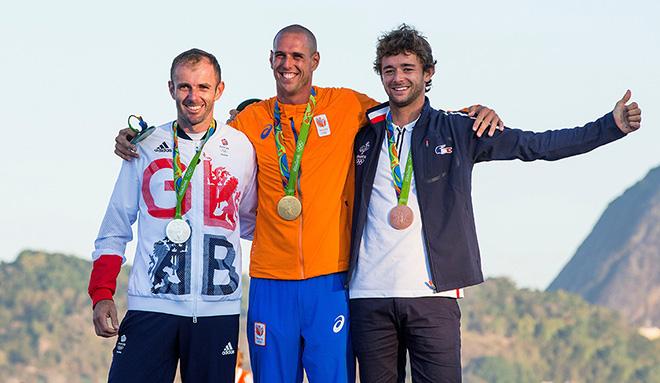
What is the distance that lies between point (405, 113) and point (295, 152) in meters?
0.67

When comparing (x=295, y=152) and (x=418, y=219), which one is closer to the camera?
(x=418, y=219)

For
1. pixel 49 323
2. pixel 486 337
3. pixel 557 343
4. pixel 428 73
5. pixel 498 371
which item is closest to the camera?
pixel 428 73

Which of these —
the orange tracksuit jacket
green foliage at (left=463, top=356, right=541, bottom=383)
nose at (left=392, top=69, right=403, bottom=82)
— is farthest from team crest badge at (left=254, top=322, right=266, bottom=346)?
green foliage at (left=463, top=356, right=541, bottom=383)

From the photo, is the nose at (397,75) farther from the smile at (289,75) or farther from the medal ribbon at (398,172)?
the smile at (289,75)

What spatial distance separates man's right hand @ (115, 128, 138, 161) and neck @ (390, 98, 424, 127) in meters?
1.51

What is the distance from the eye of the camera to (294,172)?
25.0 feet

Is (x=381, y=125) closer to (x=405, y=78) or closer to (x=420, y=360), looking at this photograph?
(x=405, y=78)

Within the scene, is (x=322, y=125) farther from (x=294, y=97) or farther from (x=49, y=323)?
(x=49, y=323)

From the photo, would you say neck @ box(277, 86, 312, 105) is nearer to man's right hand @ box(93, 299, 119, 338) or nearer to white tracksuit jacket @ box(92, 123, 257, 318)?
white tracksuit jacket @ box(92, 123, 257, 318)

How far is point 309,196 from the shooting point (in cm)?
763

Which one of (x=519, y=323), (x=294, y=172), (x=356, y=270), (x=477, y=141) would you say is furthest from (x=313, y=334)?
(x=519, y=323)

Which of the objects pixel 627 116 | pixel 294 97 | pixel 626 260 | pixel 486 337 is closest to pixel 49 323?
pixel 486 337

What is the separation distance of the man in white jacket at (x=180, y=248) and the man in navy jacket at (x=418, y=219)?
759 mm

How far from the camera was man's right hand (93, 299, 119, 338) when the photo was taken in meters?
7.05
